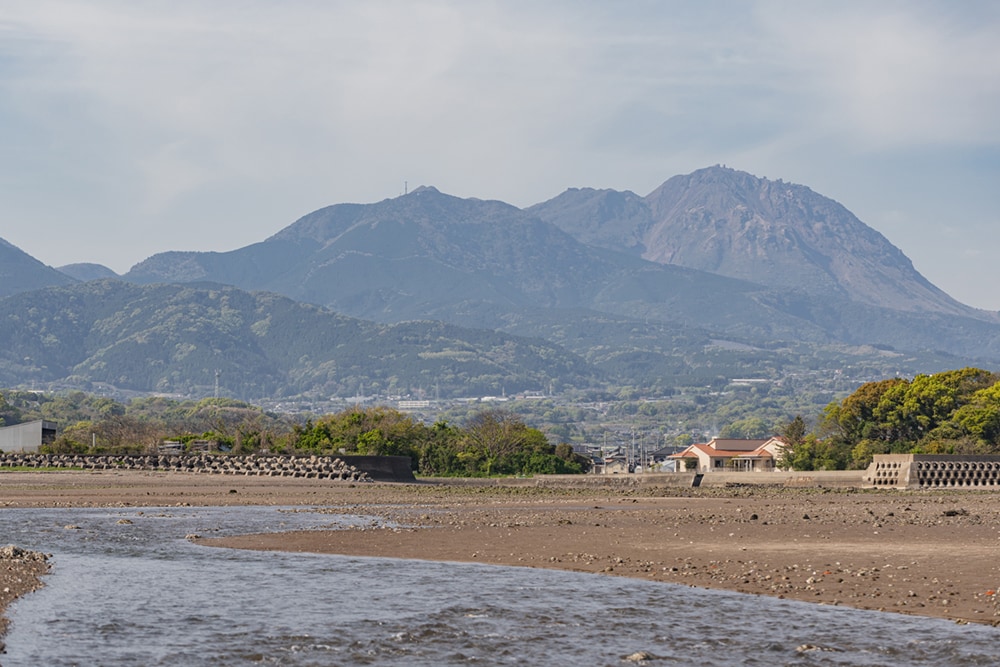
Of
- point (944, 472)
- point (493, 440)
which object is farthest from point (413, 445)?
point (944, 472)

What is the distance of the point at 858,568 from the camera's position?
24.4m

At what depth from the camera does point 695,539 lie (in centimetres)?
3158

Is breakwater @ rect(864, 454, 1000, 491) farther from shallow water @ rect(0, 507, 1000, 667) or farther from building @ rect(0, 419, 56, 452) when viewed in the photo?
building @ rect(0, 419, 56, 452)

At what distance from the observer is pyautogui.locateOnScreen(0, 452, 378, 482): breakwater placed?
7425 centimetres

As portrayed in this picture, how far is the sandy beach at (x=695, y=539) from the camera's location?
22.4m

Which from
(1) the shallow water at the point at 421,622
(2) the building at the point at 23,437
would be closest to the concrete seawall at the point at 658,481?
(2) the building at the point at 23,437

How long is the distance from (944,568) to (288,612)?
38.8ft

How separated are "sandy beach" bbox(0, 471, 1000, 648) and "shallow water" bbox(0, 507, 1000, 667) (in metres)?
1.15

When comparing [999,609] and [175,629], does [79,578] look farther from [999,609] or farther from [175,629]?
[999,609]

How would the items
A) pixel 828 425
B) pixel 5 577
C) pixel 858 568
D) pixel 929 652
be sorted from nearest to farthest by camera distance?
1. pixel 929 652
2. pixel 5 577
3. pixel 858 568
4. pixel 828 425

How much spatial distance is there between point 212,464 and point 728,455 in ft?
291

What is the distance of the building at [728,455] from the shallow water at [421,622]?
112m

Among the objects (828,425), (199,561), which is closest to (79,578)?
(199,561)

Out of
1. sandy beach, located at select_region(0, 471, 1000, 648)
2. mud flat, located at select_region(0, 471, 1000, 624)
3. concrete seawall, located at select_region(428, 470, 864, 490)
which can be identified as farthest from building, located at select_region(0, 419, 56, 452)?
sandy beach, located at select_region(0, 471, 1000, 648)
